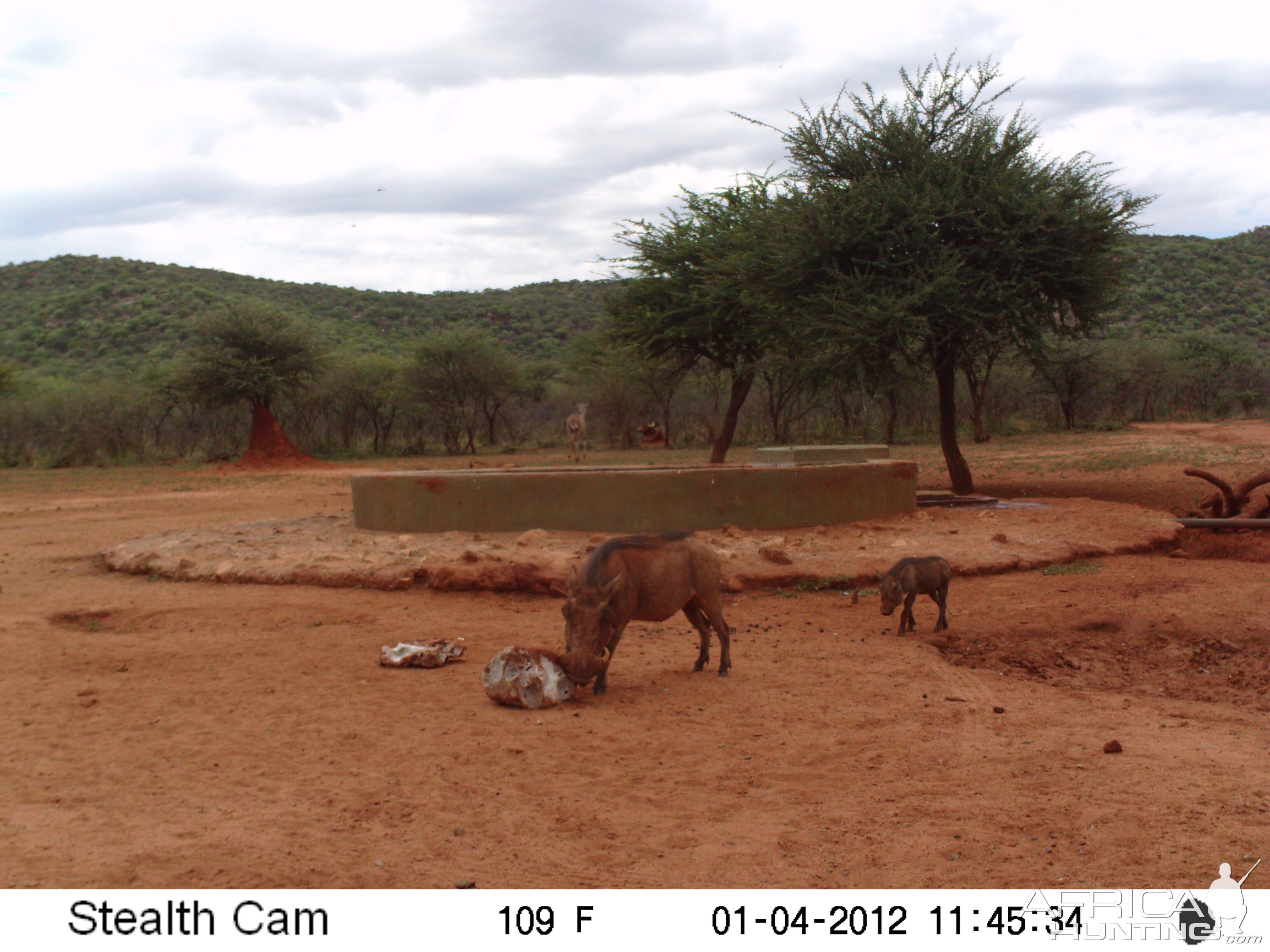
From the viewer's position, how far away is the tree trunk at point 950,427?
15.4 m

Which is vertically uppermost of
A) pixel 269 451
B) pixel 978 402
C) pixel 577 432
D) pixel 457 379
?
pixel 457 379

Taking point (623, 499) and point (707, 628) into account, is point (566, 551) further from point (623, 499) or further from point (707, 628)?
point (707, 628)

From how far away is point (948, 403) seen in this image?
1551 cm

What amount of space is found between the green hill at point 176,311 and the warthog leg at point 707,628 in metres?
36.8

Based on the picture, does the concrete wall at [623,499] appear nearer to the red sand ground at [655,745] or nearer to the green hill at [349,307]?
the red sand ground at [655,745]

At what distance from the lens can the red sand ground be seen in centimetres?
335

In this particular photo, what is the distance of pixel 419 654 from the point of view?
6.40m

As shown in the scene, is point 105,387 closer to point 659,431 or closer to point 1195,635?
point 659,431

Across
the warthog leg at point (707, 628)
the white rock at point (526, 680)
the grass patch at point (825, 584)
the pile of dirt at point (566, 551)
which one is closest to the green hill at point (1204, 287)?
the pile of dirt at point (566, 551)

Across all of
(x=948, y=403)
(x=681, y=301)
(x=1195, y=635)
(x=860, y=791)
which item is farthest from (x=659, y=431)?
(x=860, y=791)

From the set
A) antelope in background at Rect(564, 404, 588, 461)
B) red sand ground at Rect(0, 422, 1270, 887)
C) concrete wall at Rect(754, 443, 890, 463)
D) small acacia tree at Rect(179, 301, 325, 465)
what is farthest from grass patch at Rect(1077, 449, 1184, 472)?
small acacia tree at Rect(179, 301, 325, 465)

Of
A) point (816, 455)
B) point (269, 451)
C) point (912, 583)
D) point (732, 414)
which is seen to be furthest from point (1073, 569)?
point (269, 451)

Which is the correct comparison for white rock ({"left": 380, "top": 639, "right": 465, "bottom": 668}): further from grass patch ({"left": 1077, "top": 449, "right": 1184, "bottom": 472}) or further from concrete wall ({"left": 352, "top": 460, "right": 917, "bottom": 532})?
grass patch ({"left": 1077, "top": 449, "right": 1184, "bottom": 472})

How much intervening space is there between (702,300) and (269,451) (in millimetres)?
18269
